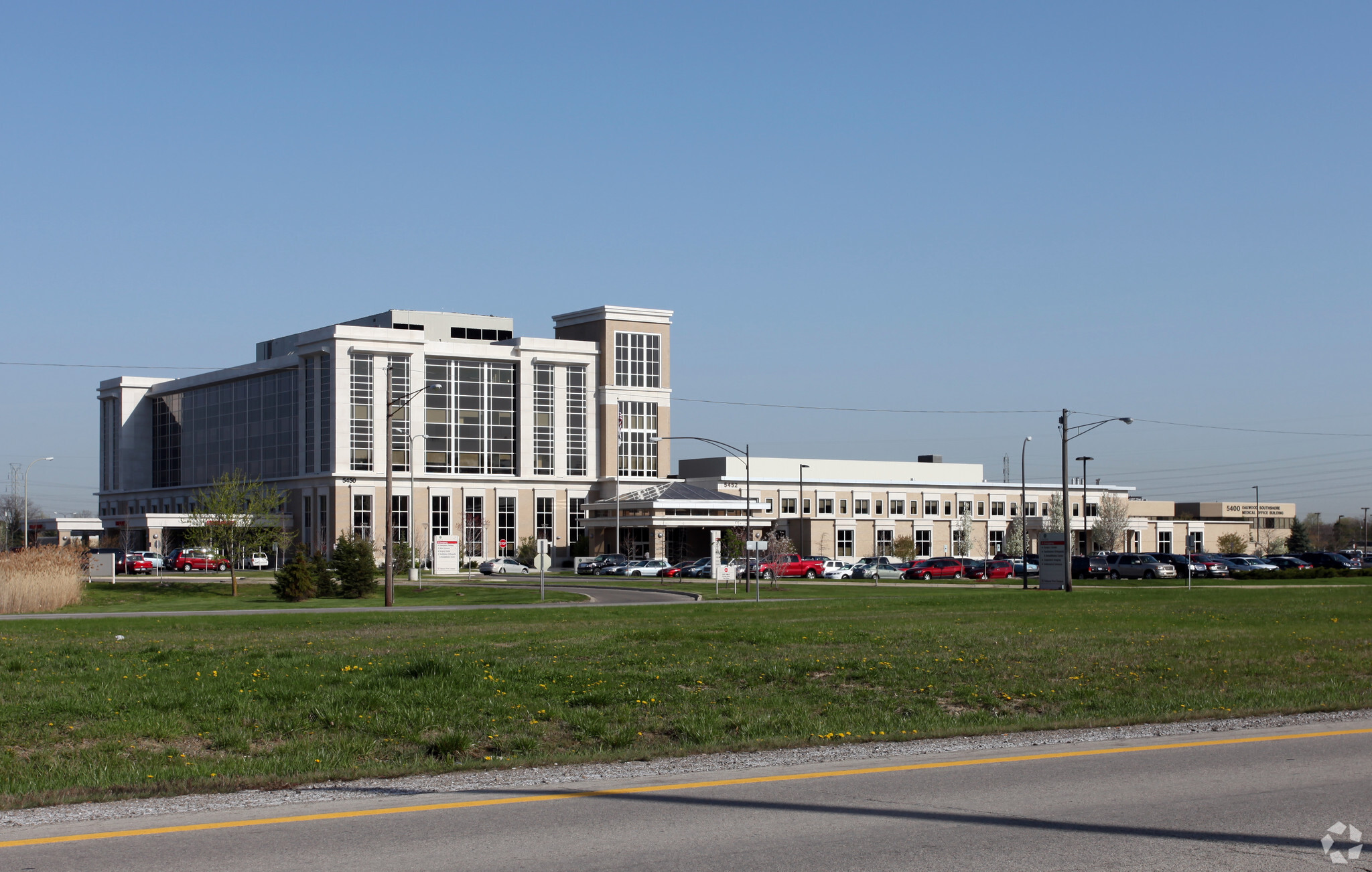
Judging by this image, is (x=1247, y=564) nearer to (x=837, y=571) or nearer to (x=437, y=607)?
(x=837, y=571)

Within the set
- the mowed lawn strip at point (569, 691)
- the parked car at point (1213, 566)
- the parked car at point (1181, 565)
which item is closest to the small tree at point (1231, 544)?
the parked car at point (1213, 566)

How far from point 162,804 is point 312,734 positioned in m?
3.37

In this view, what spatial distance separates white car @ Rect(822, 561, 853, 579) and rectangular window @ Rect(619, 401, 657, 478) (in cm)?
3509

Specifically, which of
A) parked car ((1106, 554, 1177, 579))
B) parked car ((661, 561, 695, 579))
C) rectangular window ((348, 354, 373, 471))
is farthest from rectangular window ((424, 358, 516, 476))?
parked car ((1106, 554, 1177, 579))

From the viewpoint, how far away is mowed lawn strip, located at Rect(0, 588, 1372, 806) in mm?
12672

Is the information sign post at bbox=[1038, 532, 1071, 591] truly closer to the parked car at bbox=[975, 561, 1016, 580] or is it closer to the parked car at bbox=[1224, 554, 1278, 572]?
the parked car at bbox=[975, 561, 1016, 580]

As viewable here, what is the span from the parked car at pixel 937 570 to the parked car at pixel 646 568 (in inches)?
685

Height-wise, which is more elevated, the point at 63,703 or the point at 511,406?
the point at 511,406

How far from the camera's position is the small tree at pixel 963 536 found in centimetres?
12138

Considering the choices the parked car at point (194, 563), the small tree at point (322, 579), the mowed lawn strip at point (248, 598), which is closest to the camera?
the mowed lawn strip at point (248, 598)

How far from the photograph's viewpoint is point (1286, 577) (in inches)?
2527

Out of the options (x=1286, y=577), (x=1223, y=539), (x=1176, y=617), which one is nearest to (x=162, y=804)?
(x=1176, y=617)

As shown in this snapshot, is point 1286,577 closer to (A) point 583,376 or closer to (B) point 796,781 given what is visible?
(B) point 796,781

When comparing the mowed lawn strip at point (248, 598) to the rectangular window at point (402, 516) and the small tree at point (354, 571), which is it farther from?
the rectangular window at point (402, 516)
